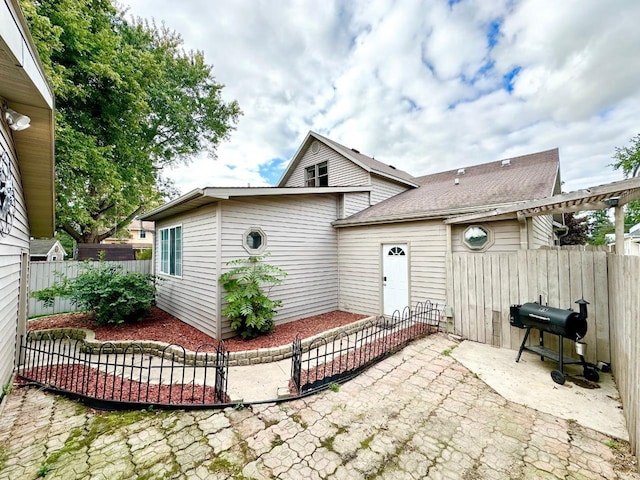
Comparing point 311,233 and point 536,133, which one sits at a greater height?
point 536,133

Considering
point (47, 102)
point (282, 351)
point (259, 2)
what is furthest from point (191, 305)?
point (259, 2)

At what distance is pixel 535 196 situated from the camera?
5.97m

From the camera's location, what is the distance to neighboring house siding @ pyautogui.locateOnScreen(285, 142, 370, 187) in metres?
9.93

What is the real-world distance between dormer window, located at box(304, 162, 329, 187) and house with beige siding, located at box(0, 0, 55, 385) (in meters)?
8.40

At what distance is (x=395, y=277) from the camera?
7242mm

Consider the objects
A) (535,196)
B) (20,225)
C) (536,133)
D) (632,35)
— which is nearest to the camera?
(20,225)

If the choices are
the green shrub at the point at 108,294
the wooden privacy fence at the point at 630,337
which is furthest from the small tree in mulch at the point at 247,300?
the wooden privacy fence at the point at 630,337

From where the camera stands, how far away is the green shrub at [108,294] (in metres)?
6.57

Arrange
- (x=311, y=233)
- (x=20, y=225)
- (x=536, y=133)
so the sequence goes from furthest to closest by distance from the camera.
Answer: (x=536, y=133), (x=311, y=233), (x=20, y=225)

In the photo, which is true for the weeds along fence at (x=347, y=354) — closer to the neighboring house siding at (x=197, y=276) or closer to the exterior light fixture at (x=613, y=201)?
the neighboring house siding at (x=197, y=276)

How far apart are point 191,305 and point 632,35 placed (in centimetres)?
1339

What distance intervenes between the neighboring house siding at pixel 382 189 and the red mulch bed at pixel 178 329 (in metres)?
4.41

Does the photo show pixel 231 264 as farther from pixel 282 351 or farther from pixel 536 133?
pixel 536 133

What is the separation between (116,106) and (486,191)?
15228 millimetres
